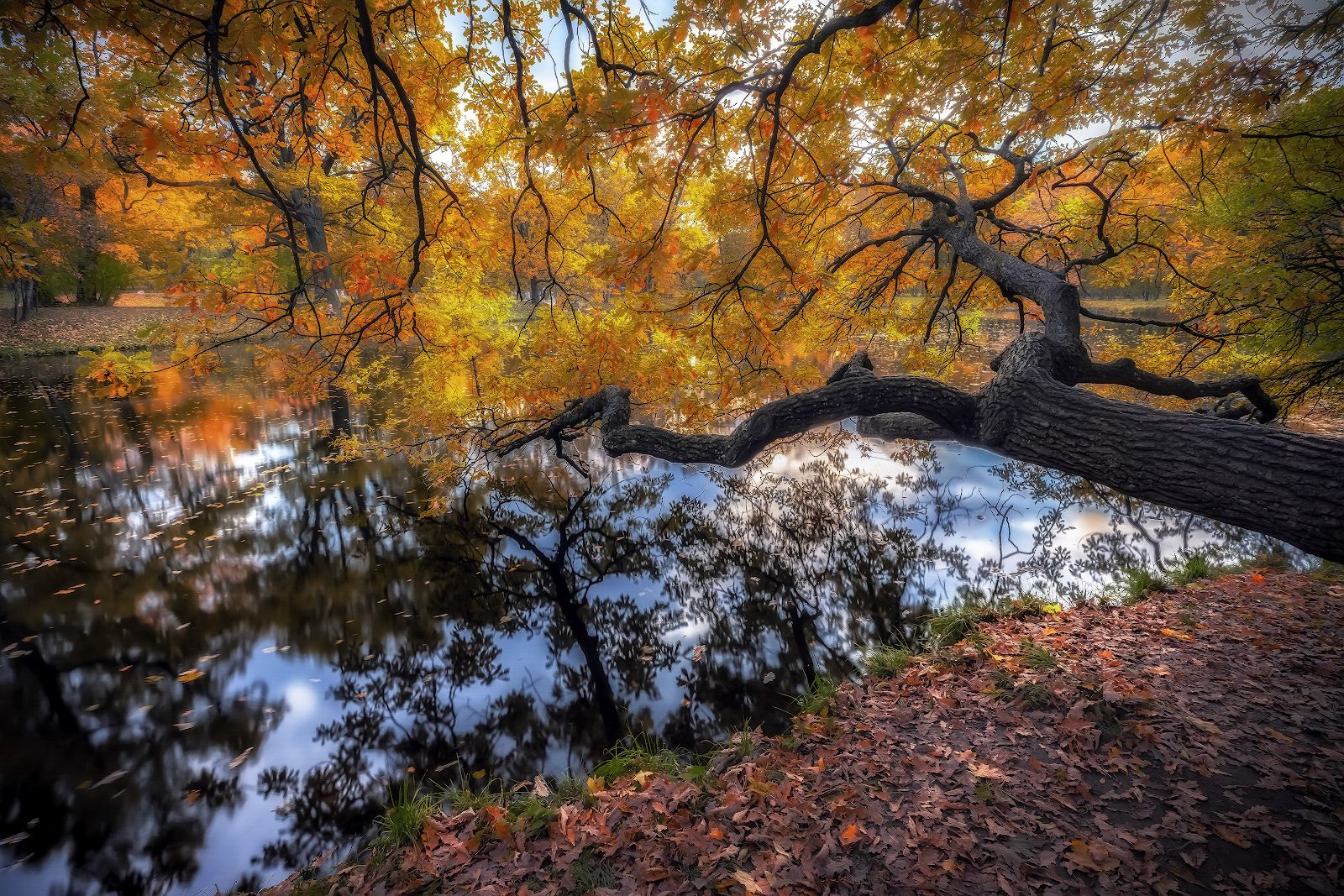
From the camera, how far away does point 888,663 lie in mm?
4906

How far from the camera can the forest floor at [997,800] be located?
2.40 m

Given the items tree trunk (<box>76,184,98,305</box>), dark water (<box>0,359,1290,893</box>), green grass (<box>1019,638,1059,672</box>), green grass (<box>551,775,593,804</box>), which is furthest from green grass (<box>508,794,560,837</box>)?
tree trunk (<box>76,184,98,305</box>)

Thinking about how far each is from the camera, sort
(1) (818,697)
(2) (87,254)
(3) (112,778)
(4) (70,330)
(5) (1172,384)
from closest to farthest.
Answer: (3) (112,778)
(5) (1172,384)
(1) (818,697)
(4) (70,330)
(2) (87,254)

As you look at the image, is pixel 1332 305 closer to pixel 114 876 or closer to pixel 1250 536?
pixel 1250 536

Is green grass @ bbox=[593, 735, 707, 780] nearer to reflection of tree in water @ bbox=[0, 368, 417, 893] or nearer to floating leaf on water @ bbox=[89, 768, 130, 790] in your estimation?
reflection of tree in water @ bbox=[0, 368, 417, 893]

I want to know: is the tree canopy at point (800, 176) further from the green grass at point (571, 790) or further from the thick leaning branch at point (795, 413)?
the green grass at point (571, 790)

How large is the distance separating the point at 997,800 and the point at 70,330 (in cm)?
3962

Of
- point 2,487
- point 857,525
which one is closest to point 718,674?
point 857,525

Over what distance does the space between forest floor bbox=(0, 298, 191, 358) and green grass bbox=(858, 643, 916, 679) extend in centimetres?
2850

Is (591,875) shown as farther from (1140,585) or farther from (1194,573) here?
(1194,573)

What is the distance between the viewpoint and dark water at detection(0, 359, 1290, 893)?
3867mm

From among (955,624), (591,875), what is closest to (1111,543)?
(955,624)

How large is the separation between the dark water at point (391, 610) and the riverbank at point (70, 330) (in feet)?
56.2

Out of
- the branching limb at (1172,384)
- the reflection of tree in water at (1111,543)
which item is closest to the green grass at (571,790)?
the branching limb at (1172,384)
